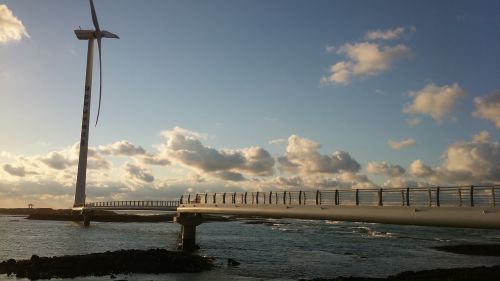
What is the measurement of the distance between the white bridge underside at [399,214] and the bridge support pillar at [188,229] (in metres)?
21.5

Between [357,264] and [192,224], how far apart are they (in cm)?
2494

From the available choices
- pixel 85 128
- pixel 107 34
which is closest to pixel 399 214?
pixel 85 128

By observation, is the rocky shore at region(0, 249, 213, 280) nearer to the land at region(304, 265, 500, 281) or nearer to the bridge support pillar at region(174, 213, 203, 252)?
the bridge support pillar at region(174, 213, 203, 252)

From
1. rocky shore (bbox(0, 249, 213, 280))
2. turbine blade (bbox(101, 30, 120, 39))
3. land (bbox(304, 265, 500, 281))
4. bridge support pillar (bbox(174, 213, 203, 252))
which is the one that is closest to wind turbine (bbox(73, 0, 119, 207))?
turbine blade (bbox(101, 30, 120, 39))

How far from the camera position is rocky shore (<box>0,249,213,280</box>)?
40.9 m

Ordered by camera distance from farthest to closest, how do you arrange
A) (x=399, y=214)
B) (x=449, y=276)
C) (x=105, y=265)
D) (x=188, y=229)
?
(x=188, y=229) → (x=105, y=265) → (x=449, y=276) → (x=399, y=214)

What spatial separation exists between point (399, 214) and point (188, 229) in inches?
1648

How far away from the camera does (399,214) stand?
30.8 metres

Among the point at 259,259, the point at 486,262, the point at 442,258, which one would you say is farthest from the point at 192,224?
the point at 486,262

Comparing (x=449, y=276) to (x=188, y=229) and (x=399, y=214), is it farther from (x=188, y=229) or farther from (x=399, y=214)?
(x=188, y=229)

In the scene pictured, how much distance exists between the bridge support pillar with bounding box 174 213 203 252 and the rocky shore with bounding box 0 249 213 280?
13.8 m

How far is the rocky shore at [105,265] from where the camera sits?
40.9m

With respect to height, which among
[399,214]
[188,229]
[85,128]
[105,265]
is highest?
[85,128]

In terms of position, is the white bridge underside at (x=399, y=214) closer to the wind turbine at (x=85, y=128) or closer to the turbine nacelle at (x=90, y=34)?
the wind turbine at (x=85, y=128)
